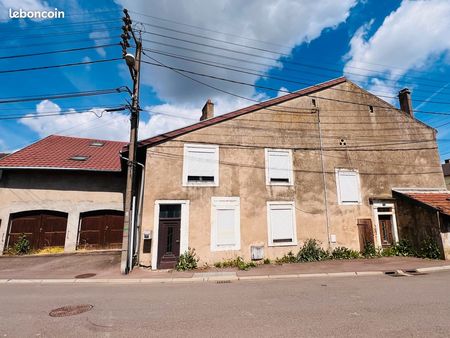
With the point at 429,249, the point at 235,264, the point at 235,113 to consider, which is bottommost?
the point at 235,264

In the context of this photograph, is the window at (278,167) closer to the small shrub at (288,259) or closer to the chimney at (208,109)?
the small shrub at (288,259)

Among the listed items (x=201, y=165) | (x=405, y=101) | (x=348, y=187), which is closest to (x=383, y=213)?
(x=348, y=187)

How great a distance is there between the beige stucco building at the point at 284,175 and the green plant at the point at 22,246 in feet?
25.6

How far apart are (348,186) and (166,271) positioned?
10.2m

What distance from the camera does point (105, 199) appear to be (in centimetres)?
1641

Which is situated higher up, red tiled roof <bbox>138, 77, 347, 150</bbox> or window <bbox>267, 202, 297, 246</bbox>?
red tiled roof <bbox>138, 77, 347, 150</bbox>

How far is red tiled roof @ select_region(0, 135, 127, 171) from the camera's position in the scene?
15.6 metres

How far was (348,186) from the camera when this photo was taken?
14.9 meters

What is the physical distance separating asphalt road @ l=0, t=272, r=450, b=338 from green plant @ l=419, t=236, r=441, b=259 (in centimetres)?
464

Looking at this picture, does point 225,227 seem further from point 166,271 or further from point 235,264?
point 166,271

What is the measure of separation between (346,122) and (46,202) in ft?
57.6

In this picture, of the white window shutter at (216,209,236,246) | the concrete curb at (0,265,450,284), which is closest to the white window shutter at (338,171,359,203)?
the concrete curb at (0,265,450,284)

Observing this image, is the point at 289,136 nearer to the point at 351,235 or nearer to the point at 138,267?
the point at 351,235

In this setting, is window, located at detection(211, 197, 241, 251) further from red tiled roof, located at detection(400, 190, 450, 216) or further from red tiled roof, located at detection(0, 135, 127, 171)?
red tiled roof, located at detection(400, 190, 450, 216)
